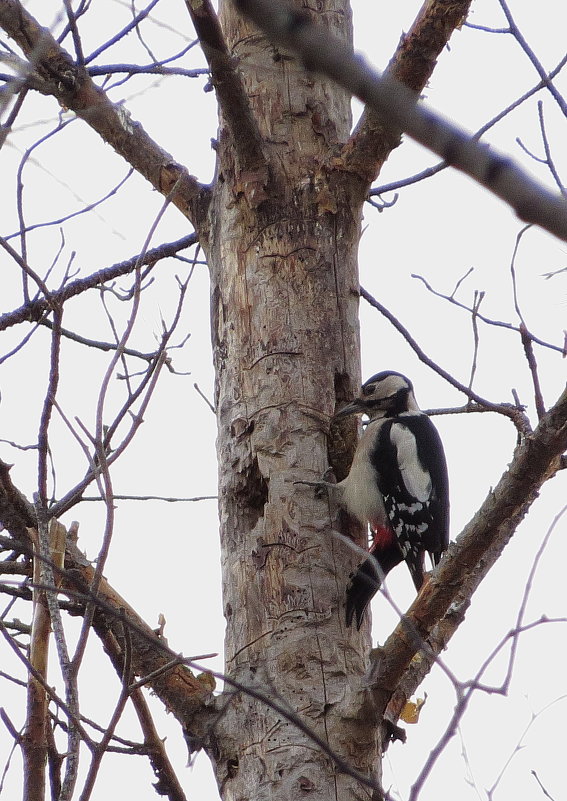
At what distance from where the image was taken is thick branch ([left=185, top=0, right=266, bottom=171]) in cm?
226

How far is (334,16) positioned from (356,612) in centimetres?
190

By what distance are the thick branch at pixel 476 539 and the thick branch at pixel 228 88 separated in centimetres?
103

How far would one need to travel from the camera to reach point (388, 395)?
3844 millimetres

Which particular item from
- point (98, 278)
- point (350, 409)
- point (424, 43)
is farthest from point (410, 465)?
point (424, 43)

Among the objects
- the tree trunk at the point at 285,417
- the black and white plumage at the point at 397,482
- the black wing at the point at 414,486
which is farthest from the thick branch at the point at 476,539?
the black wing at the point at 414,486

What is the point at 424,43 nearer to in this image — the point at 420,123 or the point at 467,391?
the point at 467,391

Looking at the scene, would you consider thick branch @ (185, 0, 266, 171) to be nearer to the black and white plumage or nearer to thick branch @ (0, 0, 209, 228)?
thick branch @ (0, 0, 209, 228)

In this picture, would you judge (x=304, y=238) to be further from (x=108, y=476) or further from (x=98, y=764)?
(x=98, y=764)

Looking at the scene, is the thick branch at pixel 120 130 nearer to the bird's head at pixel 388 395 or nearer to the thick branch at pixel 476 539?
the bird's head at pixel 388 395

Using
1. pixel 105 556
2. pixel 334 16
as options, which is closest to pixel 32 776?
pixel 105 556

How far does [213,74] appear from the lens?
8.25 feet

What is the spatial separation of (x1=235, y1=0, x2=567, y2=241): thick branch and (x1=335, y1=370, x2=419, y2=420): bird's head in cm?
251

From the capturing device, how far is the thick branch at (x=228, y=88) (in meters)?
2.26

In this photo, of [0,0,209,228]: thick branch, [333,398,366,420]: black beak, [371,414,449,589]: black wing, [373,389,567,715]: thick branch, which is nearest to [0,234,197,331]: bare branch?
[0,0,209,228]: thick branch
